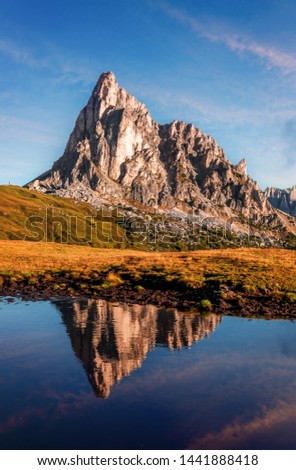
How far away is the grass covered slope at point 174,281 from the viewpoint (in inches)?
1432

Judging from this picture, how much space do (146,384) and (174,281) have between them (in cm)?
2630

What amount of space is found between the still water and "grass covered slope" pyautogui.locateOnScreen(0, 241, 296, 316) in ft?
23.8

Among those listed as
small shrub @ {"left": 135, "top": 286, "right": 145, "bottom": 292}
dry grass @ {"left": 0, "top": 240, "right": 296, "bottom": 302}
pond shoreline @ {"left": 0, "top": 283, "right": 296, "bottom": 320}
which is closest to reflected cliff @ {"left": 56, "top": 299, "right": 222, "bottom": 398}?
pond shoreline @ {"left": 0, "top": 283, "right": 296, "bottom": 320}

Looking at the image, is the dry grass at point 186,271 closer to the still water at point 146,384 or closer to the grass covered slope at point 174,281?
the grass covered slope at point 174,281

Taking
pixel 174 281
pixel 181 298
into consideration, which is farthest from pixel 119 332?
pixel 174 281

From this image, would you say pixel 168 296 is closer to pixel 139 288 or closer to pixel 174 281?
pixel 139 288

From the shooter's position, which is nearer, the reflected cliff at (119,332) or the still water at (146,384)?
the still water at (146,384)

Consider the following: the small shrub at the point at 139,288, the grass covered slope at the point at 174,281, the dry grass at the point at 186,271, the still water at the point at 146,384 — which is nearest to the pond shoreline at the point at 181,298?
the grass covered slope at the point at 174,281

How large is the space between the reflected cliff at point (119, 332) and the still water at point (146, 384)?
0.25ft

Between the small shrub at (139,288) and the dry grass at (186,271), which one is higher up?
the dry grass at (186,271)
